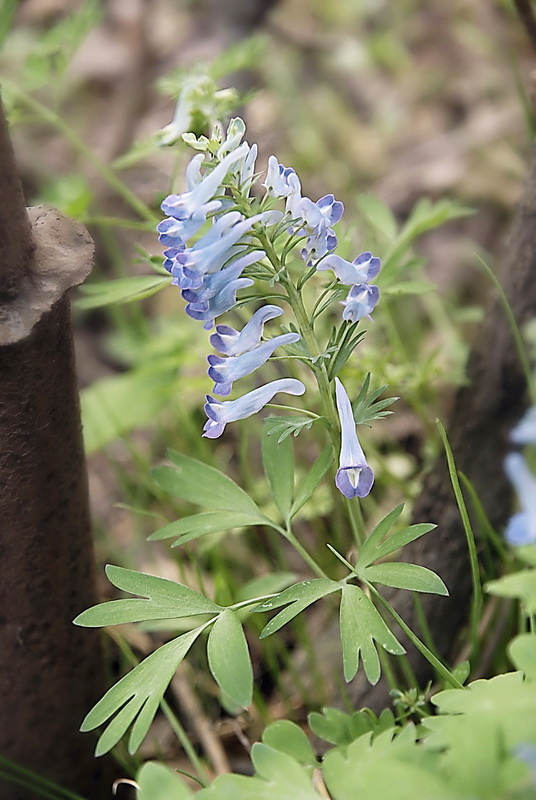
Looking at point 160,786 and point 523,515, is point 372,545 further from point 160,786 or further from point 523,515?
point 160,786

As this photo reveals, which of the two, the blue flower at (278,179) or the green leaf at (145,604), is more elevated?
the blue flower at (278,179)

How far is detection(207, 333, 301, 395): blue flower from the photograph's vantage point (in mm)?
1041

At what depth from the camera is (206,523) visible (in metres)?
1.20

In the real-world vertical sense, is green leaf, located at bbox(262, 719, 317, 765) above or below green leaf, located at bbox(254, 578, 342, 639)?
below

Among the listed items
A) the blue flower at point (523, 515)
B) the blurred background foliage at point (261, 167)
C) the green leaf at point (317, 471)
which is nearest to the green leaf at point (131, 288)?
the blurred background foliage at point (261, 167)

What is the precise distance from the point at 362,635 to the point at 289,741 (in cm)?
22

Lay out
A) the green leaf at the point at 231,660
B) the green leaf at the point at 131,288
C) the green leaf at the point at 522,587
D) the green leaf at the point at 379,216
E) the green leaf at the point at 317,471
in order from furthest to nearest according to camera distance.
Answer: the green leaf at the point at 379,216, the green leaf at the point at 131,288, the green leaf at the point at 317,471, the green leaf at the point at 231,660, the green leaf at the point at 522,587

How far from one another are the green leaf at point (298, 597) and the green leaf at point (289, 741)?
176 millimetres

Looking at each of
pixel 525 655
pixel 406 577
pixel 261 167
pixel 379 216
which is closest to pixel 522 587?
pixel 525 655

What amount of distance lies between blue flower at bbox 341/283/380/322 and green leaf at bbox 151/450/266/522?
343 mm

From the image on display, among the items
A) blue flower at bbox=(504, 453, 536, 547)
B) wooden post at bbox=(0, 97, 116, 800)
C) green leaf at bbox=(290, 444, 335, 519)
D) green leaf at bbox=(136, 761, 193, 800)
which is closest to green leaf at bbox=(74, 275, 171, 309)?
wooden post at bbox=(0, 97, 116, 800)

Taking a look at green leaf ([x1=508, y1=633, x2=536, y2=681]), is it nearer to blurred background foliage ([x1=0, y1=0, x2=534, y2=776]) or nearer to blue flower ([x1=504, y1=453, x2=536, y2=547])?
blue flower ([x1=504, y1=453, x2=536, y2=547])

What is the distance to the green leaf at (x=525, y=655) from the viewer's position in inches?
32.0

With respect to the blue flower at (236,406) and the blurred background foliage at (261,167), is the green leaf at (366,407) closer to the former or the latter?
the blue flower at (236,406)
